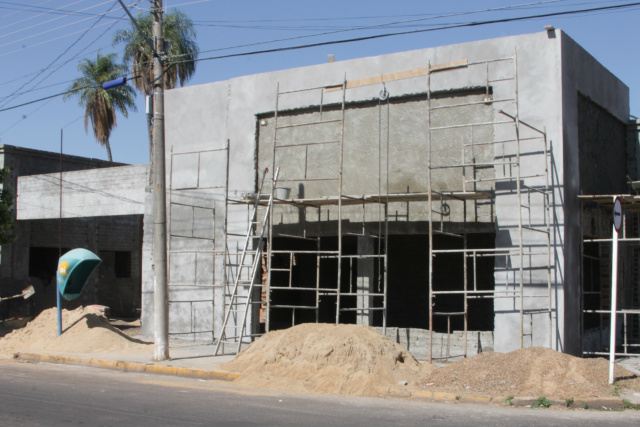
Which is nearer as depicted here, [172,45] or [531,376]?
[531,376]

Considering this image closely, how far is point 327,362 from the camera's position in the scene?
12742mm

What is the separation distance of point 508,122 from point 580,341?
489 centimetres

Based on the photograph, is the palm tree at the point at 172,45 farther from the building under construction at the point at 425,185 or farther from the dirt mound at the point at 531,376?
the dirt mound at the point at 531,376

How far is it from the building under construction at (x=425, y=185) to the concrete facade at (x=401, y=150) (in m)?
0.04

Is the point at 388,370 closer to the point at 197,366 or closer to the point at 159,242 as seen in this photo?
the point at 197,366

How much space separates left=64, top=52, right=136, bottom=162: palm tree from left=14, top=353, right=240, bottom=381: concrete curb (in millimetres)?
27178

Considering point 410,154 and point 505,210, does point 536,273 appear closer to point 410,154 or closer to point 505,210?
point 505,210

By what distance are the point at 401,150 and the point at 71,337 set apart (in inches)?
368

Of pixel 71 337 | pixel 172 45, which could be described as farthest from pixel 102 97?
pixel 71 337

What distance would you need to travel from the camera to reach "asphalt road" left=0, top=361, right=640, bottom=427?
854 centimetres

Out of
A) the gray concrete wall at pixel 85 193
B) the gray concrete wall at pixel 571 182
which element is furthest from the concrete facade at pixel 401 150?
the gray concrete wall at pixel 85 193

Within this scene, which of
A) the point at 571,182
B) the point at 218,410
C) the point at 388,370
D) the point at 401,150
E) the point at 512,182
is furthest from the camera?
the point at 401,150

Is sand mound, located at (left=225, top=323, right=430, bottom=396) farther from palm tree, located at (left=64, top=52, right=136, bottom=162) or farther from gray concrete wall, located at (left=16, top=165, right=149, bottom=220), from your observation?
palm tree, located at (left=64, top=52, right=136, bottom=162)

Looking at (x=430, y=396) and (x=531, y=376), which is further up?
(x=531, y=376)
